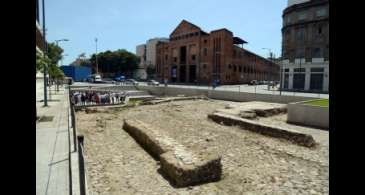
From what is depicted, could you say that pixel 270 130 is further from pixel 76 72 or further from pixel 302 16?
pixel 76 72

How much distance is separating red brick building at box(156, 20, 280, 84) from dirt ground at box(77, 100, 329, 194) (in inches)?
1680

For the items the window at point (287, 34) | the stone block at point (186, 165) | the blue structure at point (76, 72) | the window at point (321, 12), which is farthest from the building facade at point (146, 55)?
the stone block at point (186, 165)

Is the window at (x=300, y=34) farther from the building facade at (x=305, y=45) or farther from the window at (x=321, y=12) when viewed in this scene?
the window at (x=321, y=12)

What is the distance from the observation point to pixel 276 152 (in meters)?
12.1

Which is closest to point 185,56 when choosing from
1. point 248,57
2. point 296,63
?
point 248,57

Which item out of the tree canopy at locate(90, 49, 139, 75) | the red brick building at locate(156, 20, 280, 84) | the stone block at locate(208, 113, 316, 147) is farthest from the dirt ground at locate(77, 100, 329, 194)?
the tree canopy at locate(90, 49, 139, 75)

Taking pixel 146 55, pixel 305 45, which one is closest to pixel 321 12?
pixel 305 45

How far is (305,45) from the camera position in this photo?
43281 millimetres

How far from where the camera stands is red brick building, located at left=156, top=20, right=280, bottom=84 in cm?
5931

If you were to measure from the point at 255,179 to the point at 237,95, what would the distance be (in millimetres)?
24489

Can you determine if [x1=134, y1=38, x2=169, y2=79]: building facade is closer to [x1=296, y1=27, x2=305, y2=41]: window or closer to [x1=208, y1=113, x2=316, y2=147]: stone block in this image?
[x1=296, y1=27, x2=305, y2=41]: window
